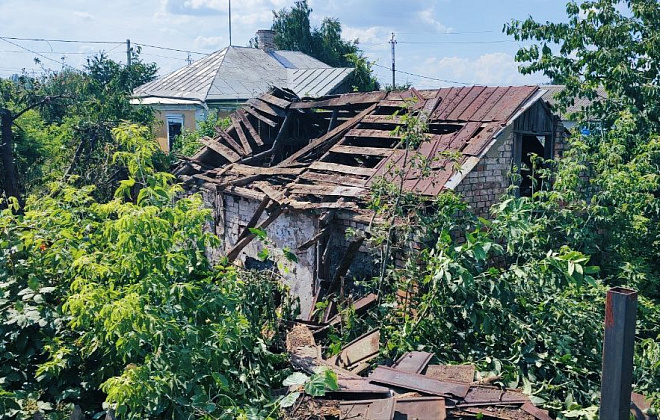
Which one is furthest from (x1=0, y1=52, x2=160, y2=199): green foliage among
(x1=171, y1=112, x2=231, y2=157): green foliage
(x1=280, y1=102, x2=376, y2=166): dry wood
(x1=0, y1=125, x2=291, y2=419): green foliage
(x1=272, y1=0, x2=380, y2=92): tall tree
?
(x1=272, y1=0, x2=380, y2=92): tall tree

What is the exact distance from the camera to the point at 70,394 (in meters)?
5.07

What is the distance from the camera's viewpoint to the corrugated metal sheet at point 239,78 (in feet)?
72.2

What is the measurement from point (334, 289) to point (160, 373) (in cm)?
486

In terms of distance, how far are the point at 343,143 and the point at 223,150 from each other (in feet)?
10.2

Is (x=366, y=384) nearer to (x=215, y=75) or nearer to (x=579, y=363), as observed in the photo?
(x=579, y=363)

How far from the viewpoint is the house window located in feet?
75.0

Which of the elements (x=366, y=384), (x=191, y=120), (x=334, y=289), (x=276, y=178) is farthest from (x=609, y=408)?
(x=191, y=120)

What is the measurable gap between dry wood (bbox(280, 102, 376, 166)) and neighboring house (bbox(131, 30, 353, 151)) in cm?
972

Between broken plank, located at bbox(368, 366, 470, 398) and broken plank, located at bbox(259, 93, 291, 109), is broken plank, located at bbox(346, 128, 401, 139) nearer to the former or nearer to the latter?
broken plank, located at bbox(259, 93, 291, 109)

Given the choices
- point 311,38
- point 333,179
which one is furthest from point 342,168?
point 311,38

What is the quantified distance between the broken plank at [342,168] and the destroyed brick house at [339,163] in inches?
0.9

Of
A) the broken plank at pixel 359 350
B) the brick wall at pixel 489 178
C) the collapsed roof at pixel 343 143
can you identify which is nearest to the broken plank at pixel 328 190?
the collapsed roof at pixel 343 143

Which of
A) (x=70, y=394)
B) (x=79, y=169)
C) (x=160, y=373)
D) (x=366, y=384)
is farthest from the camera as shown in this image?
(x=79, y=169)

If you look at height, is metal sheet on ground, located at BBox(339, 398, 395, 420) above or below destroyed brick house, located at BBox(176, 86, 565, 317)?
below
